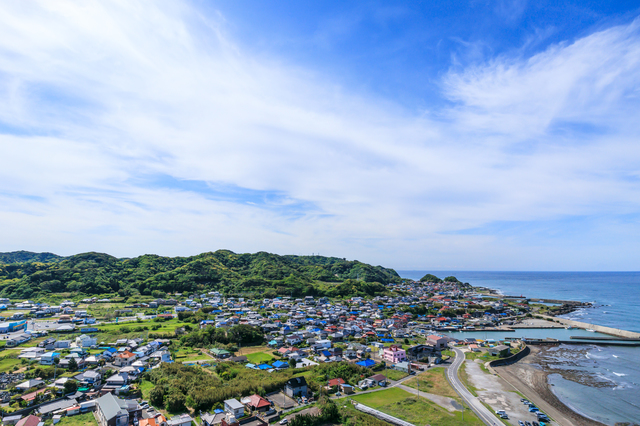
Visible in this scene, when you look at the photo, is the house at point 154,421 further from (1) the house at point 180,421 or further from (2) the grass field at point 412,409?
(2) the grass field at point 412,409

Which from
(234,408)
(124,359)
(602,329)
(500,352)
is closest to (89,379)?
(124,359)

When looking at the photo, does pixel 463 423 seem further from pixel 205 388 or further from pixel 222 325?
pixel 222 325

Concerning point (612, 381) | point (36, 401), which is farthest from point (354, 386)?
point (612, 381)

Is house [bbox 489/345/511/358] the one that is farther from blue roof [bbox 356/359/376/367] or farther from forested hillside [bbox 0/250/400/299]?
forested hillside [bbox 0/250/400/299]

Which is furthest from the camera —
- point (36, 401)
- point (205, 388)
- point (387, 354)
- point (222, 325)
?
point (222, 325)

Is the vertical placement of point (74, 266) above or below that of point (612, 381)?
above

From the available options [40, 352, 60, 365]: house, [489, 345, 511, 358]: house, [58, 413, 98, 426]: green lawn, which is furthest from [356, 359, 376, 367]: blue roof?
[40, 352, 60, 365]: house

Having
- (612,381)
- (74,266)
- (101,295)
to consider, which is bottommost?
(612,381)
